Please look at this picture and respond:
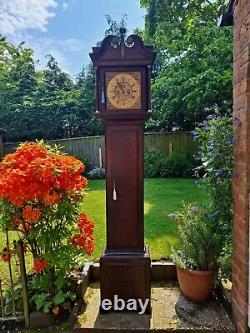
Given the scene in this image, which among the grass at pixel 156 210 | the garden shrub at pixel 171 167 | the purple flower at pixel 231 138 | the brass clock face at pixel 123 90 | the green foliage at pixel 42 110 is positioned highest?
the green foliage at pixel 42 110

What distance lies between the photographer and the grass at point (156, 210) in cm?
363

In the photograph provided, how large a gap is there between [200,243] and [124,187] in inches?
32.7

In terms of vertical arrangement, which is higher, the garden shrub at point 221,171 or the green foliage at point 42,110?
the green foliage at point 42,110

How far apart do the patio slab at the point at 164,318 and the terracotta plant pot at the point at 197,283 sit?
2.6 inches

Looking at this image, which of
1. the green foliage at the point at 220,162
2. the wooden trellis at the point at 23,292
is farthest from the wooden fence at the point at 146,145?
the wooden trellis at the point at 23,292

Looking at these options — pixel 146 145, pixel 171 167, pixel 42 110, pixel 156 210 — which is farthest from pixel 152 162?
pixel 42 110

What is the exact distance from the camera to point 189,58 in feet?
28.1

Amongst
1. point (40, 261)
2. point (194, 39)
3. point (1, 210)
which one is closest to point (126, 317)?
point (40, 261)

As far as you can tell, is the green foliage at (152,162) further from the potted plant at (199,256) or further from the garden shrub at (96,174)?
the potted plant at (199,256)

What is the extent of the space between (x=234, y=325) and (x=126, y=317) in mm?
865

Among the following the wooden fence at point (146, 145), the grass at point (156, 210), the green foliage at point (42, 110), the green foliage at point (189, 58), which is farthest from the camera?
the green foliage at point (42, 110)

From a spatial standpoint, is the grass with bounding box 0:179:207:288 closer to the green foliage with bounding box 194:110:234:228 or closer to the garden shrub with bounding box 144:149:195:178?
the garden shrub with bounding box 144:149:195:178

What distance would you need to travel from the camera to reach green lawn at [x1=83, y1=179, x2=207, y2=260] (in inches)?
149

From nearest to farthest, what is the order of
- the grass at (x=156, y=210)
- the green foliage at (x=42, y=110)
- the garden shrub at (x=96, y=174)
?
1. the grass at (x=156, y=210)
2. the garden shrub at (x=96, y=174)
3. the green foliage at (x=42, y=110)
